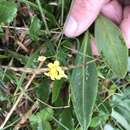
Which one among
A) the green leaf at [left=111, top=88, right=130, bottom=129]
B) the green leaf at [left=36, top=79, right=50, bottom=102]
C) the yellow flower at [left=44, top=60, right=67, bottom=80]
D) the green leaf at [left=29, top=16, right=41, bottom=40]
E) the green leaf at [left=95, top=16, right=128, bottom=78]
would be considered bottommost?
the green leaf at [left=111, top=88, right=130, bottom=129]

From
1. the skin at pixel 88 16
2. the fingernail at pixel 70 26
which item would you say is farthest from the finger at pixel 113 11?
the fingernail at pixel 70 26

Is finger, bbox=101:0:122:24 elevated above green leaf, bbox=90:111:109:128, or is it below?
above

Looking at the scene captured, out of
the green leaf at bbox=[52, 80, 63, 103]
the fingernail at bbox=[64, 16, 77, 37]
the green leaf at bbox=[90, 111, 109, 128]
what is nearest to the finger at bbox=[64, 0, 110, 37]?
the fingernail at bbox=[64, 16, 77, 37]

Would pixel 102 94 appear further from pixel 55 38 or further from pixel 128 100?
pixel 55 38

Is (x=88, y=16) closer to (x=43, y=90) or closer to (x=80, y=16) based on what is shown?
(x=80, y=16)

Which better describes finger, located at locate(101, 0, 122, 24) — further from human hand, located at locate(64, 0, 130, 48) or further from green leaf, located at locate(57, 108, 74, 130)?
green leaf, located at locate(57, 108, 74, 130)

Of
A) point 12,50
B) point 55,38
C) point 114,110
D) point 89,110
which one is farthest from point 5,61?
point 114,110

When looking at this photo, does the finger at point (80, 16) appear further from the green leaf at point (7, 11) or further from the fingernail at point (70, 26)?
the green leaf at point (7, 11)

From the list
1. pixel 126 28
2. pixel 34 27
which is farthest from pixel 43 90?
pixel 126 28
